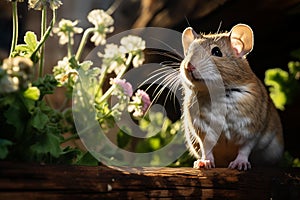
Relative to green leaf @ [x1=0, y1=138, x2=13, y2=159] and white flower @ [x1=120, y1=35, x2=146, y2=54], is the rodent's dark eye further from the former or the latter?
green leaf @ [x1=0, y1=138, x2=13, y2=159]

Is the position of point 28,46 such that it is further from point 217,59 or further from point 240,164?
point 240,164

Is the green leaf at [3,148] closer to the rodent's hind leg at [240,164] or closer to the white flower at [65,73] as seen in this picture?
the white flower at [65,73]

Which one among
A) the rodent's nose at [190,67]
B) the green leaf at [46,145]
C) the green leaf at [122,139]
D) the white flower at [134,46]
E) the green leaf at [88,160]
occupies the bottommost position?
the green leaf at [122,139]

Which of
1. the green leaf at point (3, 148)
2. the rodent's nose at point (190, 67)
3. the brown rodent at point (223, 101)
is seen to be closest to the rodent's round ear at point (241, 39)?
the brown rodent at point (223, 101)

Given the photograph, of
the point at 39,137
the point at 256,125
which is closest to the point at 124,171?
the point at 39,137

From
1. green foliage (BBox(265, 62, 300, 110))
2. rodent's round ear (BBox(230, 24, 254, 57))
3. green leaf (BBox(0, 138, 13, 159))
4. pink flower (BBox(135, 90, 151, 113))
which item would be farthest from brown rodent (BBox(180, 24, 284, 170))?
green leaf (BBox(0, 138, 13, 159))

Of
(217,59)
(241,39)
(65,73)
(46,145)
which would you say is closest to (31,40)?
(65,73)
